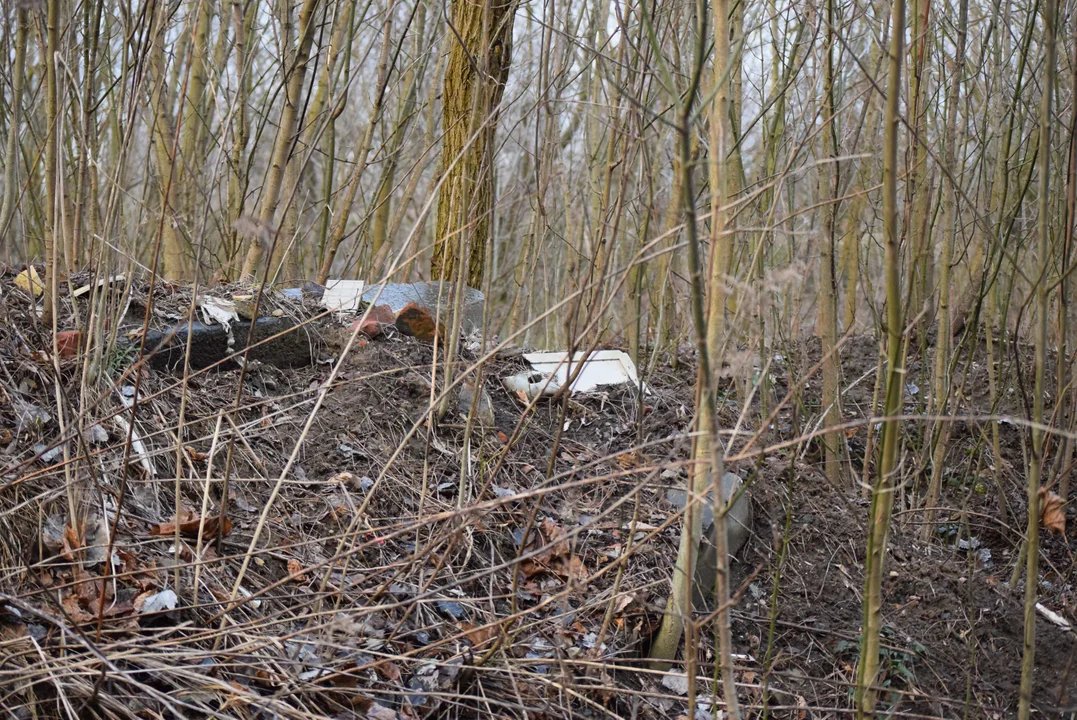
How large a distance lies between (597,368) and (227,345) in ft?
6.06

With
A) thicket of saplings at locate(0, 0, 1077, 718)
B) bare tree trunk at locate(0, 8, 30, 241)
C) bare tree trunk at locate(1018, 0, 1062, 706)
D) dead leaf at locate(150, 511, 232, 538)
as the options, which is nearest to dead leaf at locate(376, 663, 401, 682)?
dead leaf at locate(150, 511, 232, 538)

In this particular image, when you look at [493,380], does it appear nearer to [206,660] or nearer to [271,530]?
[271,530]

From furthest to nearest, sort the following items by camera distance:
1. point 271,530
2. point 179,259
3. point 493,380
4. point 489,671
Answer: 1. point 179,259
2. point 493,380
3. point 271,530
4. point 489,671

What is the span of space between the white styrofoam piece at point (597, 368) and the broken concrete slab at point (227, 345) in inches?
47.8

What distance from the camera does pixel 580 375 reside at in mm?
4203

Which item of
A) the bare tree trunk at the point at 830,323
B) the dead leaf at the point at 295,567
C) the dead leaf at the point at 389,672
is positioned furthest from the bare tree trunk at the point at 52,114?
the bare tree trunk at the point at 830,323

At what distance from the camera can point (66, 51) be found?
244 cm

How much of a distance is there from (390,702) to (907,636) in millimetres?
1954

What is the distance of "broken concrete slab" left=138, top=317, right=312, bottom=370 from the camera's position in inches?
133

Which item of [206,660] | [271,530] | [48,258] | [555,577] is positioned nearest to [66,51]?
[48,258]

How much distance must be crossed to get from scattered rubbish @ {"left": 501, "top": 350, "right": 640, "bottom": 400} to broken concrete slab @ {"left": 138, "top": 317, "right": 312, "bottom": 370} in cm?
100

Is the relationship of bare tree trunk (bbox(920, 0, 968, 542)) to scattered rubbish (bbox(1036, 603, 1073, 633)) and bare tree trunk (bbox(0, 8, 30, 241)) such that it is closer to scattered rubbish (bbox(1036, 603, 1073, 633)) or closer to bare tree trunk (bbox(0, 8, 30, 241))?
scattered rubbish (bbox(1036, 603, 1073, 633))

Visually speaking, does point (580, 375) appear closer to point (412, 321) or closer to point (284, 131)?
point (412, 321)

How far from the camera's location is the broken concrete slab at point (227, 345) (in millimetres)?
3391
